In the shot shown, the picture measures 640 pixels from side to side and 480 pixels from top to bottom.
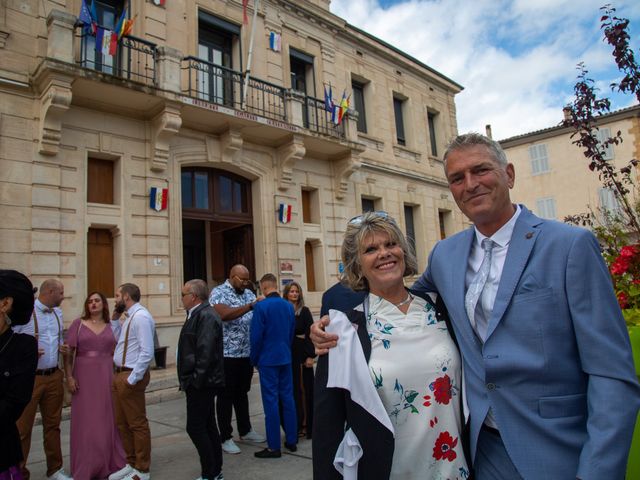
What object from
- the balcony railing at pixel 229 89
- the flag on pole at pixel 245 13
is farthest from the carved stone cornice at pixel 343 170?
the flag on pole at pixel 245 13

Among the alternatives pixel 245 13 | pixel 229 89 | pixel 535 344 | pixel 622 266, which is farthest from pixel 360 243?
pixel 245 13

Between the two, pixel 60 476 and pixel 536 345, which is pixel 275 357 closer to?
pixel 60 476

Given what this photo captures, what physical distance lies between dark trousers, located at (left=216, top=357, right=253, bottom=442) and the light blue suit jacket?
4.27 m

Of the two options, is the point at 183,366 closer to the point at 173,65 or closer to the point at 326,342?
the point at 326,342

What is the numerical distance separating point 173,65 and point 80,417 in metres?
7.59

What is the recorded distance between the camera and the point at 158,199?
990 cm

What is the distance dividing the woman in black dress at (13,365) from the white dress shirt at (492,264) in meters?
2.59

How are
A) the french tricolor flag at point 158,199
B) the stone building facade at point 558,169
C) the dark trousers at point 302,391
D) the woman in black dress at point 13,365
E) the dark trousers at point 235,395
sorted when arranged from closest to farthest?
the woman in black dress at point 13,365
the dark trousers at point 235,395
the dark trousers at point 302,391
the french tricolor flag at point 158,199
the stone building facade at point 558,169

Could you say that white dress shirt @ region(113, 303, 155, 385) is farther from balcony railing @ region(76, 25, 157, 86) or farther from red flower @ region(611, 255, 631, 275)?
balcony railing @ region(76, 25, 157, 86)

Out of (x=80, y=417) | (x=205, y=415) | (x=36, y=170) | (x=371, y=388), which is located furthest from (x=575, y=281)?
(x=36, y=170)

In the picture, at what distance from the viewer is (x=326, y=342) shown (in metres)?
1.96

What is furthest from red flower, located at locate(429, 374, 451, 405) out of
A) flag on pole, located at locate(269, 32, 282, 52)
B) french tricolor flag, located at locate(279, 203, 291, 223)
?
flag on pole, located at locate(269, 32, 282, 52)

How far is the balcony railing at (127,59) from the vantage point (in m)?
9.57

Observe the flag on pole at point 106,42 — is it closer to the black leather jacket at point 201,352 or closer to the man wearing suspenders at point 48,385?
the man wearing suspenders at point 48,385
